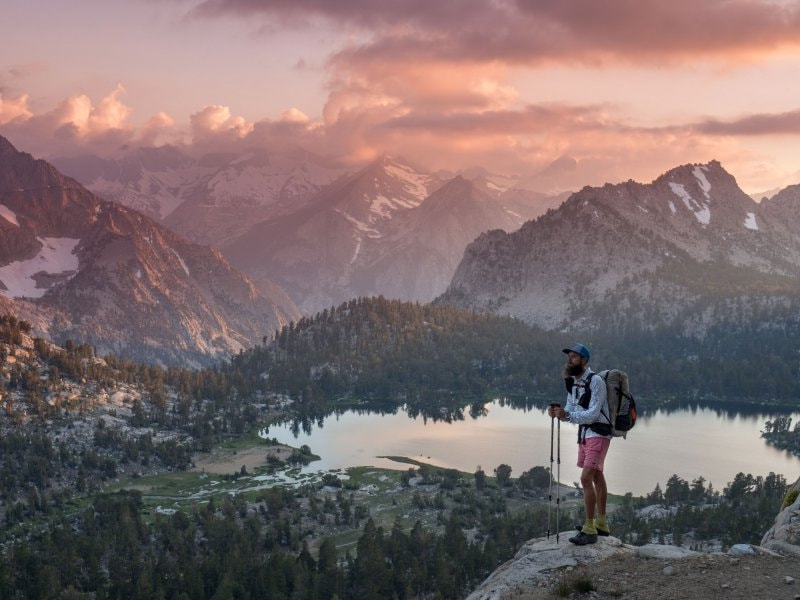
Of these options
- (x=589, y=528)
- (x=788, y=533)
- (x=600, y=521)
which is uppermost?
(x=600, y=521)

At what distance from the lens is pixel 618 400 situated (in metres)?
34.5

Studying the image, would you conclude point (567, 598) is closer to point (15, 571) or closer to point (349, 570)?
point (349, 570)

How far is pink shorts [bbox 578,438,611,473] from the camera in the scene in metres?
34.5

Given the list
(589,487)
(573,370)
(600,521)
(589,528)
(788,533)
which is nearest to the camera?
(573,370)

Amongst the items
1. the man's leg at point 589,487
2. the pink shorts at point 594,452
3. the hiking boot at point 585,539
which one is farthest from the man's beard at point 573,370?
the hiking boot at point 585,539

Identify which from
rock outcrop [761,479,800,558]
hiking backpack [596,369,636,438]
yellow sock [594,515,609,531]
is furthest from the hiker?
rock outcrop [761,479,800,558]

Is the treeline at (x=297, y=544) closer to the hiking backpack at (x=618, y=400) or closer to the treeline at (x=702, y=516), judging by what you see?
the treeline at (x=702, y=516)

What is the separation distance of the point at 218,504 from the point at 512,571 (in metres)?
143

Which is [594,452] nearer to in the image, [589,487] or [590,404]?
[589,487]

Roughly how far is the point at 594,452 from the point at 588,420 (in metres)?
1.40

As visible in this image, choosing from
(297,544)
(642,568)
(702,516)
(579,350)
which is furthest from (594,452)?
(297,544)

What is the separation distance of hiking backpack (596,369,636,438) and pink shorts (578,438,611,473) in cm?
59

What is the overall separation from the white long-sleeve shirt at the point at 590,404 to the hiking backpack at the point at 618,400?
0.27 meters

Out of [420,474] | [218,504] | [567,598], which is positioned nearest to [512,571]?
[567,598]
